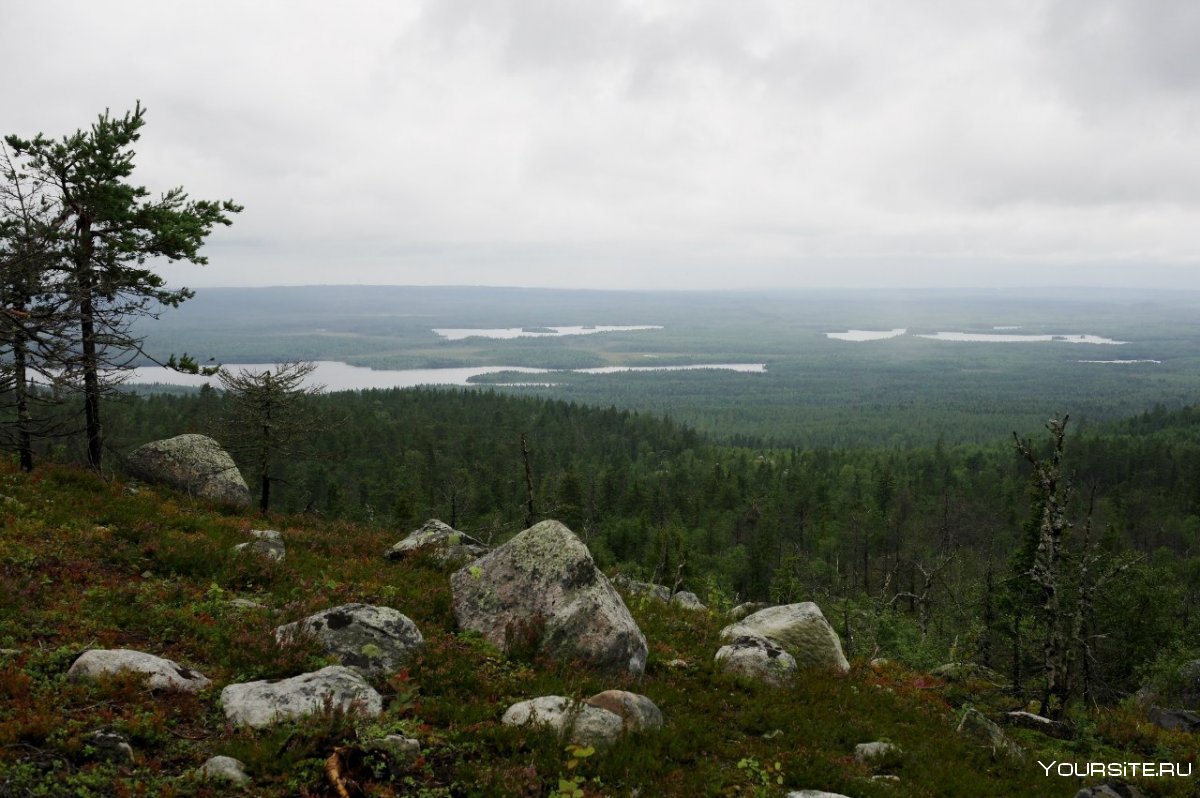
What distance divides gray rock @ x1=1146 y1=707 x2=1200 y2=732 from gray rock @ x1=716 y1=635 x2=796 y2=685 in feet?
39.9

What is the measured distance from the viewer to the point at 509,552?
46.8 feet

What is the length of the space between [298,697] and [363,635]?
7.49 feet

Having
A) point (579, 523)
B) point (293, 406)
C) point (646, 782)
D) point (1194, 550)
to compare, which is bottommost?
point (1194, 550)

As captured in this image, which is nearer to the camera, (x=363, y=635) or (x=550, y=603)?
(x=363, y=635)

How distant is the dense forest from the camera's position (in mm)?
50250

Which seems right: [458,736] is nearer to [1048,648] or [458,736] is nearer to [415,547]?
[415,547]

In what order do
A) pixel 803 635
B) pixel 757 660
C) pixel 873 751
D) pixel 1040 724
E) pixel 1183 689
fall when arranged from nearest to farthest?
1. pixel 873 751
2. pixel 757 660
3. pixel 1040 724
4. pixel 803 635
5. pixel 1183 689

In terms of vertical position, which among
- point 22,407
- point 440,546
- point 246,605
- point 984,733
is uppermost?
point 22,407

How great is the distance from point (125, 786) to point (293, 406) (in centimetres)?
2053

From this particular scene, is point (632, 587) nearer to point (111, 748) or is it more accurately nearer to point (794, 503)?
point (111, 748)

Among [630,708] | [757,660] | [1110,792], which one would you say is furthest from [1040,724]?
[630,708]

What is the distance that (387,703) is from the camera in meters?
9.90

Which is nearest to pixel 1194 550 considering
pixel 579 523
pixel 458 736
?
pixel 579 523

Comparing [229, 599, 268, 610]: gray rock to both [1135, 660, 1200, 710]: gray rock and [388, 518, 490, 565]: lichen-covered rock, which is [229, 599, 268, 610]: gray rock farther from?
[1135, 660, 1200, 710]: gray rock
